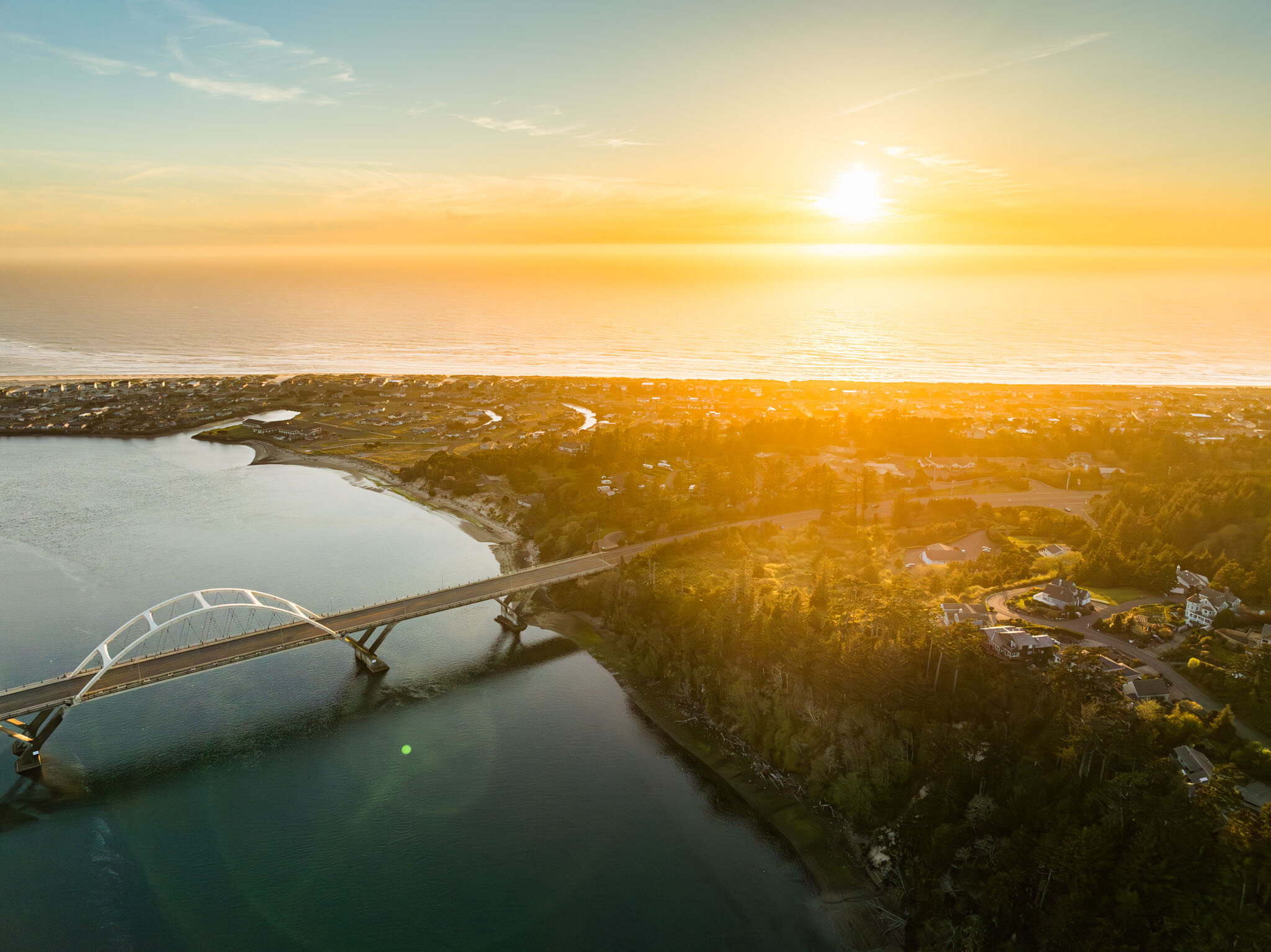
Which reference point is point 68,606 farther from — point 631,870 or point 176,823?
point 631,870

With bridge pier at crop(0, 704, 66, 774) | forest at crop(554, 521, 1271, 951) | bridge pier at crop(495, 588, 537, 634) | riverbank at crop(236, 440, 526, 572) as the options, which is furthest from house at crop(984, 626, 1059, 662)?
bridge pier at crop(0, 704, 66, 774)

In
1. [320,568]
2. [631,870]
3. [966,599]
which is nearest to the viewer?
[631,870]

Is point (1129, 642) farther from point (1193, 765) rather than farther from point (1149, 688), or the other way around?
point (1193, 765)

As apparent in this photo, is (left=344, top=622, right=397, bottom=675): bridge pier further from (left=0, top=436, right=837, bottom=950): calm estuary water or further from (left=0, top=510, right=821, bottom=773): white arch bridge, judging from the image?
(left=0, top=436, right=837, bottom=950): calm estuary water


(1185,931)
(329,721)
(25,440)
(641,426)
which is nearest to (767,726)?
(1185,931)

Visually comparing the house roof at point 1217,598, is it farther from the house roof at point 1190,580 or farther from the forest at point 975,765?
the forest at point 975,765

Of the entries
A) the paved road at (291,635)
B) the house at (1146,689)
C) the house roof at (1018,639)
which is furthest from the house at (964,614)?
the paved road at (291,635)

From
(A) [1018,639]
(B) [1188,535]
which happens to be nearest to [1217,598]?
(A) [1018,639]
